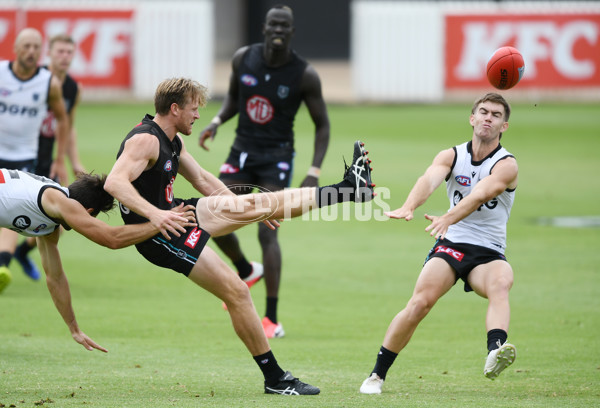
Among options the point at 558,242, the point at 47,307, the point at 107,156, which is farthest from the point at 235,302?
the point at 107,156

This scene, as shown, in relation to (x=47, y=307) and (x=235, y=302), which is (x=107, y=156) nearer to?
(x=47, y=307)

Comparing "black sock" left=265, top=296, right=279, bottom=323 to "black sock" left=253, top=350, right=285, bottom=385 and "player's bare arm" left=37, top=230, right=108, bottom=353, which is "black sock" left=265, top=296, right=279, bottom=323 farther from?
"player's bare arm" left=37, top=230, right=108, bottom=353

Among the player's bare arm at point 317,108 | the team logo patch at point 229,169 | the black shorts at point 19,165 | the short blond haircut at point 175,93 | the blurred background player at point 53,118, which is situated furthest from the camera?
the blurred background player at point 53,118

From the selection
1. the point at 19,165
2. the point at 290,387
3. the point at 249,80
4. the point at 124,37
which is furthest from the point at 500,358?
the point at 124,37

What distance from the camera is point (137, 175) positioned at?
6.53m

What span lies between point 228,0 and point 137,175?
3409 cm

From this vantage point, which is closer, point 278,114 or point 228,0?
point 278,114

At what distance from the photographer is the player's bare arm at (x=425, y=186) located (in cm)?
656

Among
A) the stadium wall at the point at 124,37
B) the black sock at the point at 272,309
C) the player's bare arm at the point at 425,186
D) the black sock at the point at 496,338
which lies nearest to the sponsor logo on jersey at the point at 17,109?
the black sock at the point at 272,309

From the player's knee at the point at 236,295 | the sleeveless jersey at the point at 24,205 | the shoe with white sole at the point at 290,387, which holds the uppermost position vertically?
the sleeveless jersey at the point at 24,205

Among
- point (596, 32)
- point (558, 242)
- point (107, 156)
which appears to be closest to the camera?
point (558, 242)

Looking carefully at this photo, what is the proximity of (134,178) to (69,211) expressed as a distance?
1.88ft

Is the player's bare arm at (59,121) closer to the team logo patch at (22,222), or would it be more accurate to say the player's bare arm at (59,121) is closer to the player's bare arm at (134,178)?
the team logo patch at (22,222)

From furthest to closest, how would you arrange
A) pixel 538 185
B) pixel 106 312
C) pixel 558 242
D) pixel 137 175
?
pixel 538 185 < pixel 558 242 < pixel 106 312 < pixel 137 175
